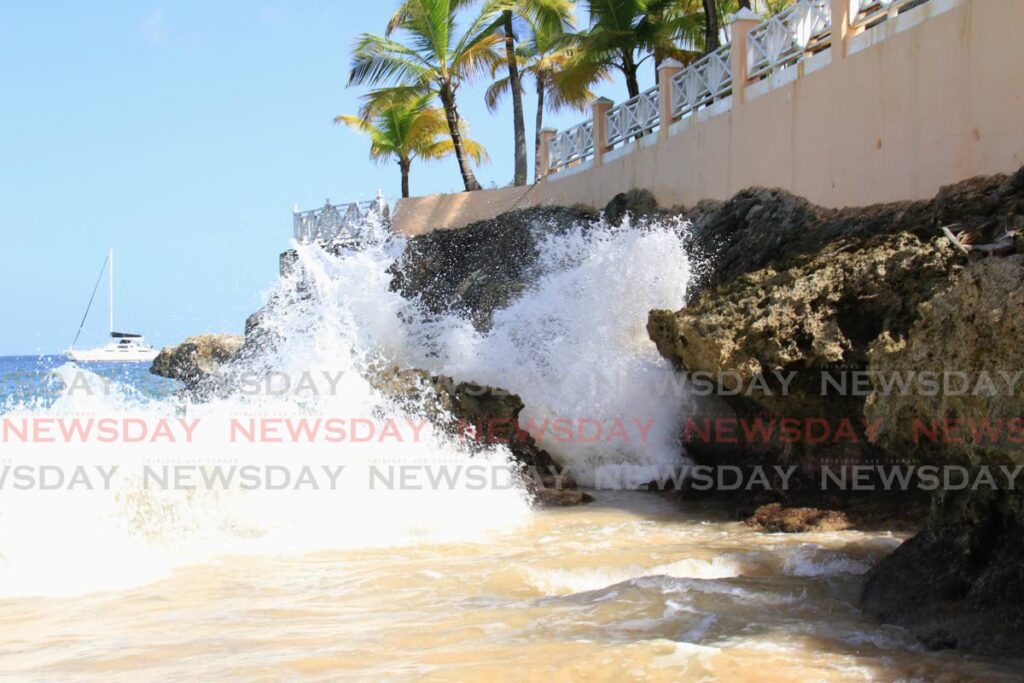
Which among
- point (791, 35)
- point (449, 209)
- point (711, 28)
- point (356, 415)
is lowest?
point (356, 415)

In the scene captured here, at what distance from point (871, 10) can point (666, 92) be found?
4463mm

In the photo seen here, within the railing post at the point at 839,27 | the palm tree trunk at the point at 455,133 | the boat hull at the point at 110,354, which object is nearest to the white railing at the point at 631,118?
the railing post at the point at 839,27

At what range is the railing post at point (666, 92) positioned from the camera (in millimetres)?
13883

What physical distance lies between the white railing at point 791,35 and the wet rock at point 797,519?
5.74 meters

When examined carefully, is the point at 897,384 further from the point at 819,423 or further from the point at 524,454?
the point at 524,454

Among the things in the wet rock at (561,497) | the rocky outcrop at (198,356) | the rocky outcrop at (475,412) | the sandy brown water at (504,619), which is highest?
the rocky outcrop at (198,356)

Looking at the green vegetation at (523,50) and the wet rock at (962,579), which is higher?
the green vegetation at (523,50)

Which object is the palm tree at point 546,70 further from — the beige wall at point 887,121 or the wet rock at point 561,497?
the wet rock at point 561,497

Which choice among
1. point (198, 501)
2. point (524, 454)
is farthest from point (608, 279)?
point (198, 501)

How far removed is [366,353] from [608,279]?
9.34ft

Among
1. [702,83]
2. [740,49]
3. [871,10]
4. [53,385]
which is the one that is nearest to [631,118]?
[702,83]

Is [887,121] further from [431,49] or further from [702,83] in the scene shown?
[431,49]

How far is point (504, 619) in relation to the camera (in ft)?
15.1

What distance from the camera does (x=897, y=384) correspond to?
15.7 ft
